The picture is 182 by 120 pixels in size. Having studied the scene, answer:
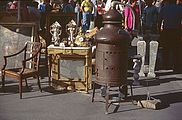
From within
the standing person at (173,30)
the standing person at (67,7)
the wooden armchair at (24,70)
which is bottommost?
the wooden armchair at (24,70)

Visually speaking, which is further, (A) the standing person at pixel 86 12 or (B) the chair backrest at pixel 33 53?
(A) the standing person at pixel 86 12

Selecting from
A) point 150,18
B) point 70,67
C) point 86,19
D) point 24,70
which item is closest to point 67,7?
point 86,19

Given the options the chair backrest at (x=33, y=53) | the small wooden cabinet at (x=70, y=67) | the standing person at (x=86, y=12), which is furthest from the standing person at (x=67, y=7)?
the small wooden cabinet at (x=70, y=67)

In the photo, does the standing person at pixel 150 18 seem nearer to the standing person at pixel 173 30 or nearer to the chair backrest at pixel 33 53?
the standing person at pixel 173 30

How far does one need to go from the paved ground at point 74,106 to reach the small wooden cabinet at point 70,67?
0.88 ft

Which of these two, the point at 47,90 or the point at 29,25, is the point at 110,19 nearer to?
the point at 47,90

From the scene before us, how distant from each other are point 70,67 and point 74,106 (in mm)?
1297

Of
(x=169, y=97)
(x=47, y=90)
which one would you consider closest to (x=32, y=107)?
(x=47, y=90)

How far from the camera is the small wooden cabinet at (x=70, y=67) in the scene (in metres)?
8.64

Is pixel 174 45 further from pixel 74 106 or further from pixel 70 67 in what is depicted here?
pixel 74 106

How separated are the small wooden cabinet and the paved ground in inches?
10.6

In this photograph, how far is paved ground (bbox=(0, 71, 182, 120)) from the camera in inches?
283

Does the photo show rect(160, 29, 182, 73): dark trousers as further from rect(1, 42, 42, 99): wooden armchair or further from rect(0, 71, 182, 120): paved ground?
rect(1, 42, 42, 99): wooden armchair

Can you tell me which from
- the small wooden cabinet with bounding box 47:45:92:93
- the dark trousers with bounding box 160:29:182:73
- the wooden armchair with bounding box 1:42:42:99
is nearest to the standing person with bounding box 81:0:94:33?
the dark trousers with bounding box 160:29:182:73
